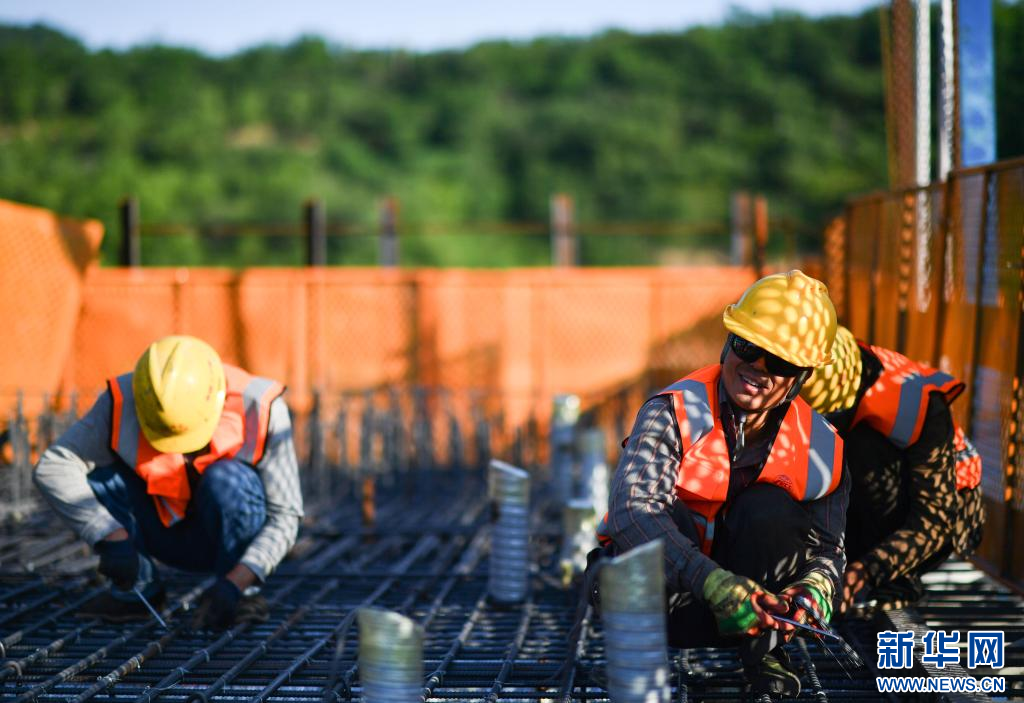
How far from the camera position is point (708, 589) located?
9.70 ft

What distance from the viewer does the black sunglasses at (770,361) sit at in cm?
312

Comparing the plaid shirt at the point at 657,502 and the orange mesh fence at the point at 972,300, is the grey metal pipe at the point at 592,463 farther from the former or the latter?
the plaid shirt at the point at 657,502

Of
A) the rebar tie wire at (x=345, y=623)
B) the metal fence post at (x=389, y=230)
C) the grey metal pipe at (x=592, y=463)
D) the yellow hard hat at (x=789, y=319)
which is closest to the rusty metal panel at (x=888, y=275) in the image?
the grey metal pipe at (x=592, y=463)

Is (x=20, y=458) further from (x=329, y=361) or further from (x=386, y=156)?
(x=386, y=156)

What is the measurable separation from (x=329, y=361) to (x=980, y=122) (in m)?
6.24

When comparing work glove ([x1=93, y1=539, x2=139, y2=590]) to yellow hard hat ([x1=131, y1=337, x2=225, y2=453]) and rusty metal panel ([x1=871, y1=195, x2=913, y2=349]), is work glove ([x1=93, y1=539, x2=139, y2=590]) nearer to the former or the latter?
yellow hard hat ([x1=131, y1=337, x2=225, y2=453])

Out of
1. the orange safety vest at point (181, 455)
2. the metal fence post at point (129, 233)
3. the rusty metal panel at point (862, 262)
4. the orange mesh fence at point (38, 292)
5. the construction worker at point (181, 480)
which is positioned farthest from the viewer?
the metal fence post at point (129, 233)

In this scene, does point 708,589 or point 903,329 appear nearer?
point 708,589

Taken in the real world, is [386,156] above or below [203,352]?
above

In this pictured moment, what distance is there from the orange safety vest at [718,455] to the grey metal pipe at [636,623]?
0.58 meters

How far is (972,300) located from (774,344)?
83.8 inches

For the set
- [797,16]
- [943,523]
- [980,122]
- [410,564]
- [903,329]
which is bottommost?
[410,564]

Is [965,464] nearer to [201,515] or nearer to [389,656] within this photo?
[389,656]

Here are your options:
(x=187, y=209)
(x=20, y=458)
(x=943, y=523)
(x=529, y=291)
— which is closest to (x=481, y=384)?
(x=529, y=291)
